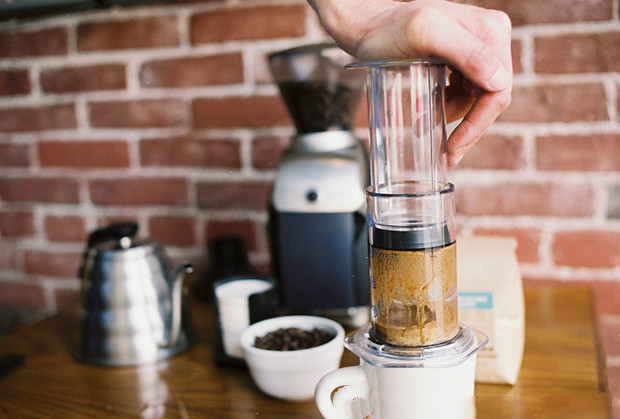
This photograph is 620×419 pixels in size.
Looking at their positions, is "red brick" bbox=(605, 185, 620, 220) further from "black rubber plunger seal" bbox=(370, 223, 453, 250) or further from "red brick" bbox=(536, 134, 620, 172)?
"black rubber plunger seal" bbox=(370, 223, 453, 250)

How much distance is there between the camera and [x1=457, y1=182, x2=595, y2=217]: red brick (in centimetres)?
104

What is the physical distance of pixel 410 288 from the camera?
524mm

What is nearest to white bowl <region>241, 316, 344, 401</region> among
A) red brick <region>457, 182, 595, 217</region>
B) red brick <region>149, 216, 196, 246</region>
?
red brick <region>457, 182, 595, 217</region>

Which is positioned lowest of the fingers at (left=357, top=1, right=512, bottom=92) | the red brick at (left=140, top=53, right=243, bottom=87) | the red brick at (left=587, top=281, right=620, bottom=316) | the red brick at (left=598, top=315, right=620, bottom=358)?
the red brick at (left=598, top=315, right=620, bottom=358)

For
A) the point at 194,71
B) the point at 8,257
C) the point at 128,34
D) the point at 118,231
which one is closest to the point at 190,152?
the point at 194,71

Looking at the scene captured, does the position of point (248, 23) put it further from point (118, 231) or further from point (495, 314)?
point (495, 314)

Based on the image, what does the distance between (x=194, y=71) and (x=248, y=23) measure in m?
0.14

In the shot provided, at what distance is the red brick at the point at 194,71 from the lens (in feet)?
3.86

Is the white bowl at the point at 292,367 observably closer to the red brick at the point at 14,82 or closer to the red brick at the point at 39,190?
the red brick at the point at 39,190

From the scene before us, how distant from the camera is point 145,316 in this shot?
0.87m

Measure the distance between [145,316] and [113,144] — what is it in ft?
1.72

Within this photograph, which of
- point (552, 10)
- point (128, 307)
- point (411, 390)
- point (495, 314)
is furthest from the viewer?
point (552, 10)

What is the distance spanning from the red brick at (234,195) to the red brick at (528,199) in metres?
0.37

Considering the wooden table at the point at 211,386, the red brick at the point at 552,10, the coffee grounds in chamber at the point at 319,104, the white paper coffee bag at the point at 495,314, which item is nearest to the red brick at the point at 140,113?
the coffee grounds in chamber at the point at 319,104
